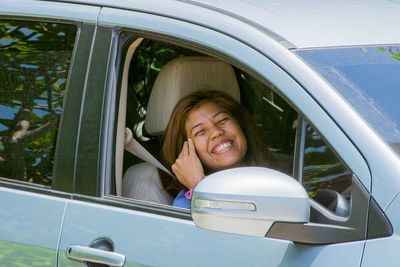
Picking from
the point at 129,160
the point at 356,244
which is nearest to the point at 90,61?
the point at 129,160

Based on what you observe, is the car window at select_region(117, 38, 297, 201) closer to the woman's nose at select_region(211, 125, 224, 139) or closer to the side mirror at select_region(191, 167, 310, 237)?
the woman's nose at select_region(211, 125, 224, 139)

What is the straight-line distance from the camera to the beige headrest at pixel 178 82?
423 cm

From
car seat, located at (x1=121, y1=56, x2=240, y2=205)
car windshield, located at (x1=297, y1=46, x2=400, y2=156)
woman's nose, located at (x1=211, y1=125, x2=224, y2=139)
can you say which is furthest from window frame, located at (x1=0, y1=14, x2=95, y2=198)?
car windshield, located at (x1=297, y1=46, x2=400, y2=156)

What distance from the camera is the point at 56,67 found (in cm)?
385

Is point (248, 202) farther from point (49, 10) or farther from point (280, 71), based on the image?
point (49, 10)

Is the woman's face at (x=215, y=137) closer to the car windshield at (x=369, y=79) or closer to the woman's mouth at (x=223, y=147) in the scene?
the woman's mouth at (x=223, y=147)

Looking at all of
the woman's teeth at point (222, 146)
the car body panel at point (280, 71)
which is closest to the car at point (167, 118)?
the car body panel at point (280, 71)

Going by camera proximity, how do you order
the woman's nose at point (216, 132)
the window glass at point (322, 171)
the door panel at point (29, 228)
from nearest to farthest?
the window glass at point (322, 171) < the door panel at point (29, 228) < the woman's nose at point (216, 132)

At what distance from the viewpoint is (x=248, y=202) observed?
3.11 metres

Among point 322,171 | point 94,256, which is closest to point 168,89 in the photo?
point 94,256

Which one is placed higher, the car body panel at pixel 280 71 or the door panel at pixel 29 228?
the car body panel at pixel 280 71

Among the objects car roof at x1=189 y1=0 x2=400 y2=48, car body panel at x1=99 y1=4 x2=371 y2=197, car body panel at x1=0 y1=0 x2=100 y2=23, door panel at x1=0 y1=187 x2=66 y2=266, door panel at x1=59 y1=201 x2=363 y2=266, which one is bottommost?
door panel at x1=59 y1=201 x2=363 y2=266

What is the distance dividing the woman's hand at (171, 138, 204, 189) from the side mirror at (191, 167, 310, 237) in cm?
90

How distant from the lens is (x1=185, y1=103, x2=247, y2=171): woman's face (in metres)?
4.14
